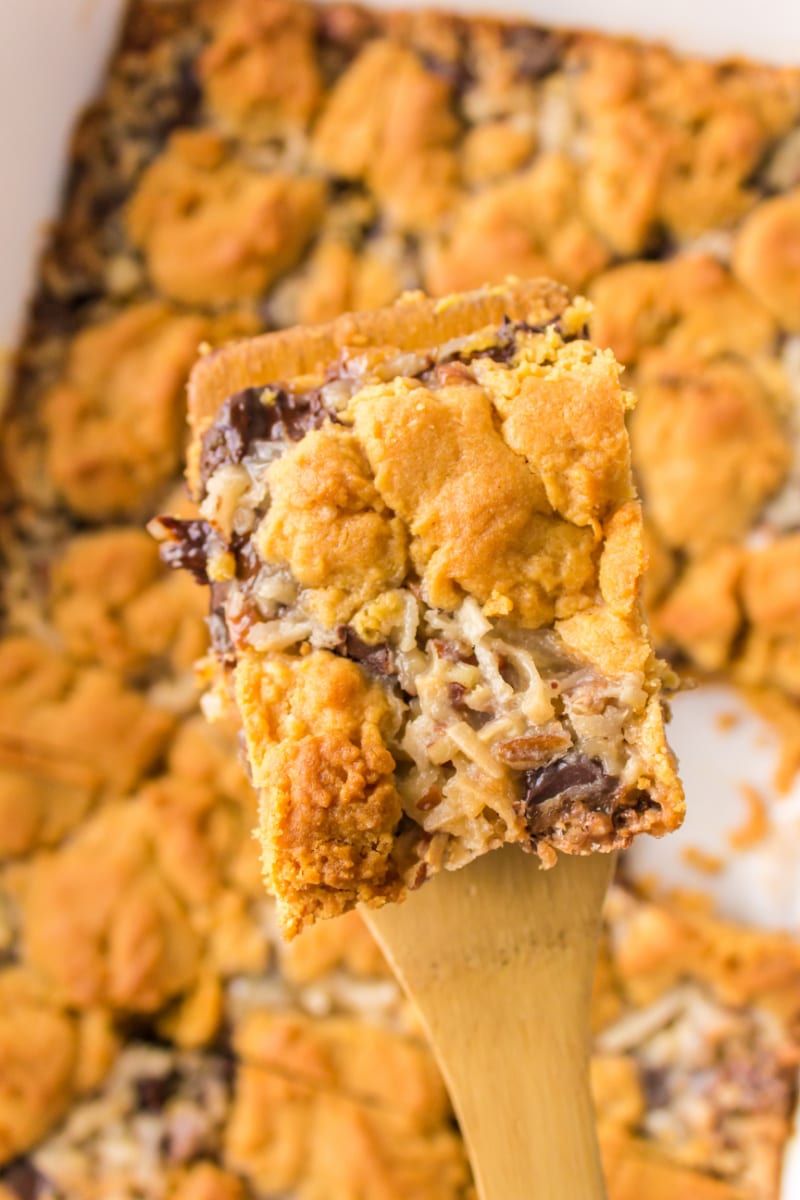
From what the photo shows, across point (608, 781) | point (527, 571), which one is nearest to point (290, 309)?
point (527, 571)

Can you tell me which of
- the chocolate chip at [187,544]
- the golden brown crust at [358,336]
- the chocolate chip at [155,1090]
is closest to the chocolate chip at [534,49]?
the golden brown crust at [358,336]

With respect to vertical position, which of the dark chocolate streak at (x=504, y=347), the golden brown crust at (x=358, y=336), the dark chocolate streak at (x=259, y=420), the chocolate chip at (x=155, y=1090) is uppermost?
the golden brown crust at (x=358, y=336)

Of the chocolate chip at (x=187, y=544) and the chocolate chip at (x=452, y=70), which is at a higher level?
the chocolate chip at (x=452, y=70)

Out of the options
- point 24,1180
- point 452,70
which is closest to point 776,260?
point 452,70

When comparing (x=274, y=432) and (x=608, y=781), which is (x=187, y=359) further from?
(x=608, y=781)

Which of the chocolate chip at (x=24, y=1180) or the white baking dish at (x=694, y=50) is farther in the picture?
the white baking dish at (x=694, y=50)

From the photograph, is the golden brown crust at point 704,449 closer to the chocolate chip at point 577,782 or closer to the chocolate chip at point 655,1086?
the chocolate chip at point 655,1086

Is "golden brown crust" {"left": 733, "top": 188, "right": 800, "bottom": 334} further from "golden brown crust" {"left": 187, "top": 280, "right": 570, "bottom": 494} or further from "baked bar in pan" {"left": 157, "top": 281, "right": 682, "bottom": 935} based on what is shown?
"baked bar in pan" {"left": 157, "top": 281, "right": 682, "bottom": 935}
